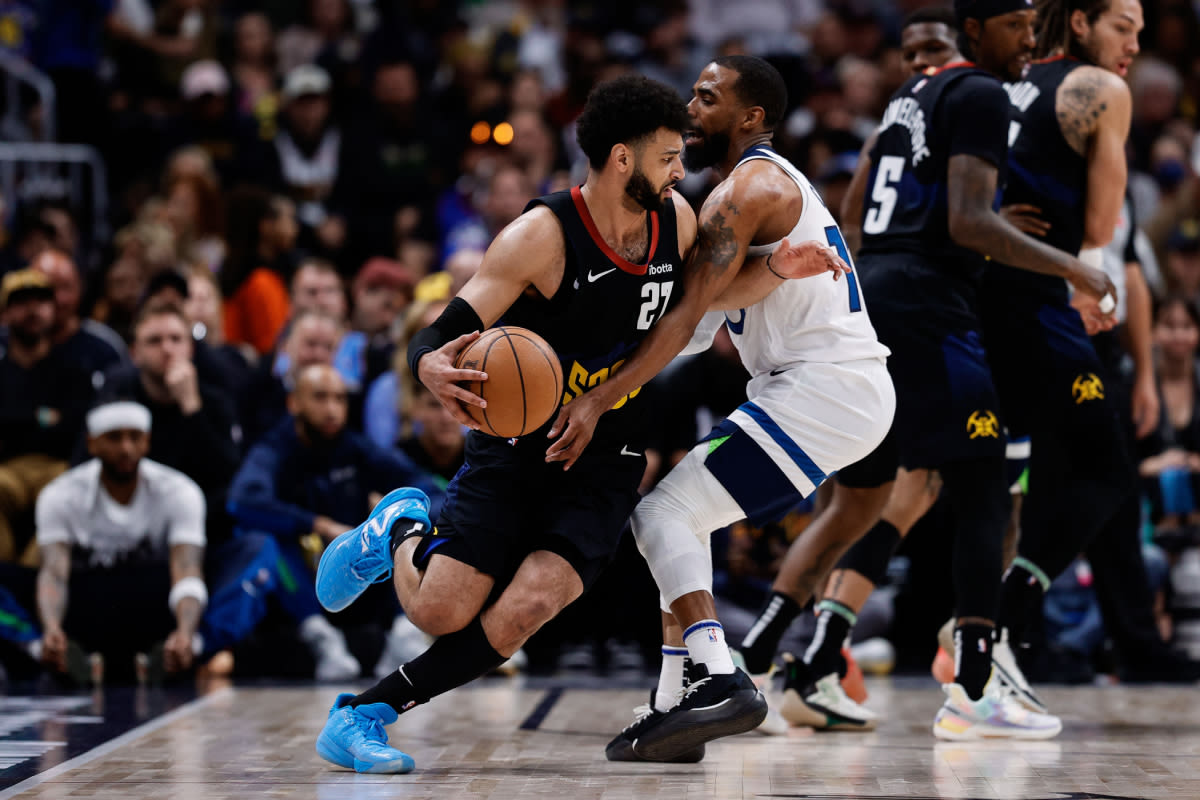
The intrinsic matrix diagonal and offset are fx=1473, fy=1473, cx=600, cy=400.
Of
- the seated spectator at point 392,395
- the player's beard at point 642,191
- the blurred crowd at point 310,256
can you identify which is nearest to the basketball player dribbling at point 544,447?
the player's beard at point 642,191

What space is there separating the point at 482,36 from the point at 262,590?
7.50 metres

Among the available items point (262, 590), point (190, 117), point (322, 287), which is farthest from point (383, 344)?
point (190, 117)

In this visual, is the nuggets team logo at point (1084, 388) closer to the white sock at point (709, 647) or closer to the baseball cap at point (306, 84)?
the white sock at point (709, 647)

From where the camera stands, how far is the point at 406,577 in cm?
452

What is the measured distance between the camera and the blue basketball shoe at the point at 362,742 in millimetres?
4395

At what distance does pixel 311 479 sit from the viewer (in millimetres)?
7863

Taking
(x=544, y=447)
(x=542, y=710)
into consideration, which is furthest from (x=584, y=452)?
(x=542, y=710)

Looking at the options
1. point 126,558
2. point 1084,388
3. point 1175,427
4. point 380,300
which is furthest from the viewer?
point 380,300

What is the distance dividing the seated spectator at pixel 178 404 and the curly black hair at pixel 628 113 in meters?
4.06

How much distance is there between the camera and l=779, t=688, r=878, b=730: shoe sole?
5.38 meters

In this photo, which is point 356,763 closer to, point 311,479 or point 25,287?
point 311,479

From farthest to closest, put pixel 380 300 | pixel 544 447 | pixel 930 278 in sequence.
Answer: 1. pixel 380 300
2. pixel 930 278
3. pixel 544 447

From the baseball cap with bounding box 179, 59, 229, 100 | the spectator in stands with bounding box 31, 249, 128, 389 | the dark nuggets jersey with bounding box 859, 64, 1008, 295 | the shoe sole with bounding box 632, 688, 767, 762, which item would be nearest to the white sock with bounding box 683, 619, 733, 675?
the shoe sole with bounding box 632, 688, 767, 762

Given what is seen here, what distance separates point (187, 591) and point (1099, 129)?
468 cm
